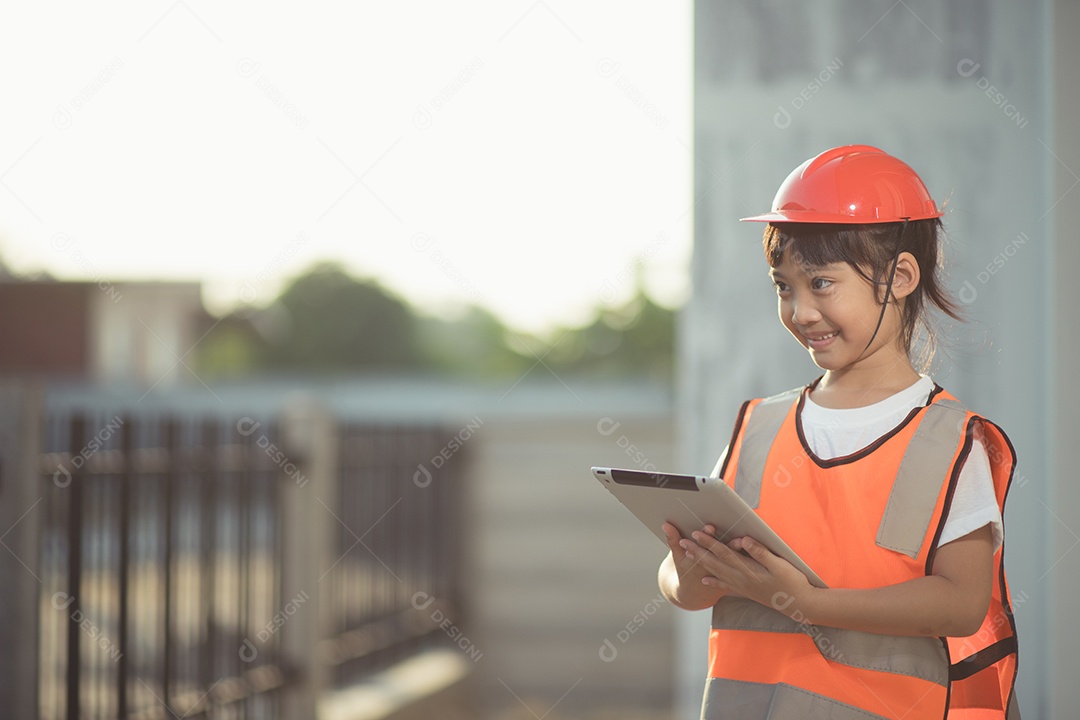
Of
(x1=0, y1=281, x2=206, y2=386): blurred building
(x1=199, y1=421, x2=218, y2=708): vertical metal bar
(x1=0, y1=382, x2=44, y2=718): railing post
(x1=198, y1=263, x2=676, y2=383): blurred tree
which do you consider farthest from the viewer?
(x1=198, y1=263, x2=676, y2=383): blurred tree

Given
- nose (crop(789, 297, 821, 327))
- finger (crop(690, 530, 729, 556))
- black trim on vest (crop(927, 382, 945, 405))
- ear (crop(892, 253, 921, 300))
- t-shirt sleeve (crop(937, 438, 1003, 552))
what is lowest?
finger (crop(690, 530, 729, 556))

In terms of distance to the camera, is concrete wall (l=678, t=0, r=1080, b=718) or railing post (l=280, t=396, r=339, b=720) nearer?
concrete wall (l=678, t=0, r=1080, b=718)

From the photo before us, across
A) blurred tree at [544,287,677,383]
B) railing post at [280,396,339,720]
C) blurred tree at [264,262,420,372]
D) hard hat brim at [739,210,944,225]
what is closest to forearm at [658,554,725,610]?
hard hat brim at [739,210,944,225]

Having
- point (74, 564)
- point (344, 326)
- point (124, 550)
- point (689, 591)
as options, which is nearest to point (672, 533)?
point (689, 591)

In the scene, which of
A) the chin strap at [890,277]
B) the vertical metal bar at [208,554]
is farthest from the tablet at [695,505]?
the vertical metal bar at [208,554]

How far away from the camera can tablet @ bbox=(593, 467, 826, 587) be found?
4.66 feet

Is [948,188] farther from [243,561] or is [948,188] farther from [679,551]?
[243,561]

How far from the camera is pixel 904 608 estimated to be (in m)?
1.48

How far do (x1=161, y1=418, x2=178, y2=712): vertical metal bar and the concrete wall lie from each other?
1995 millimetres

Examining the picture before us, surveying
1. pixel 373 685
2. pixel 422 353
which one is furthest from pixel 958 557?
pixel 422 353

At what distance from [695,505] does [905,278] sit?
1.74 ft

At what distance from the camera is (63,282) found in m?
25.0

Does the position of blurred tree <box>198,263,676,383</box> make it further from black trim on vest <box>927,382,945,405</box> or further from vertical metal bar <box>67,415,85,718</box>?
black trim on vest <box>927,382,945,405</box>

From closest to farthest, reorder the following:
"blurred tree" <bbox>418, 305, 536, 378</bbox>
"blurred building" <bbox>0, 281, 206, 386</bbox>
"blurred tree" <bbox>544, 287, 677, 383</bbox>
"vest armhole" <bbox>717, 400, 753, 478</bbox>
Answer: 1. "vest armhole" <bbox>717, 400, 753, 478</bbox>
2. "blurred building" <bbox>0, 281, 206, 386</bbox>
3. "blurred tree" <bbox>544, 287, 677, 383</bbox>
4. "blurred tree" <bbox>418, 305, 536, 378</bbox>
